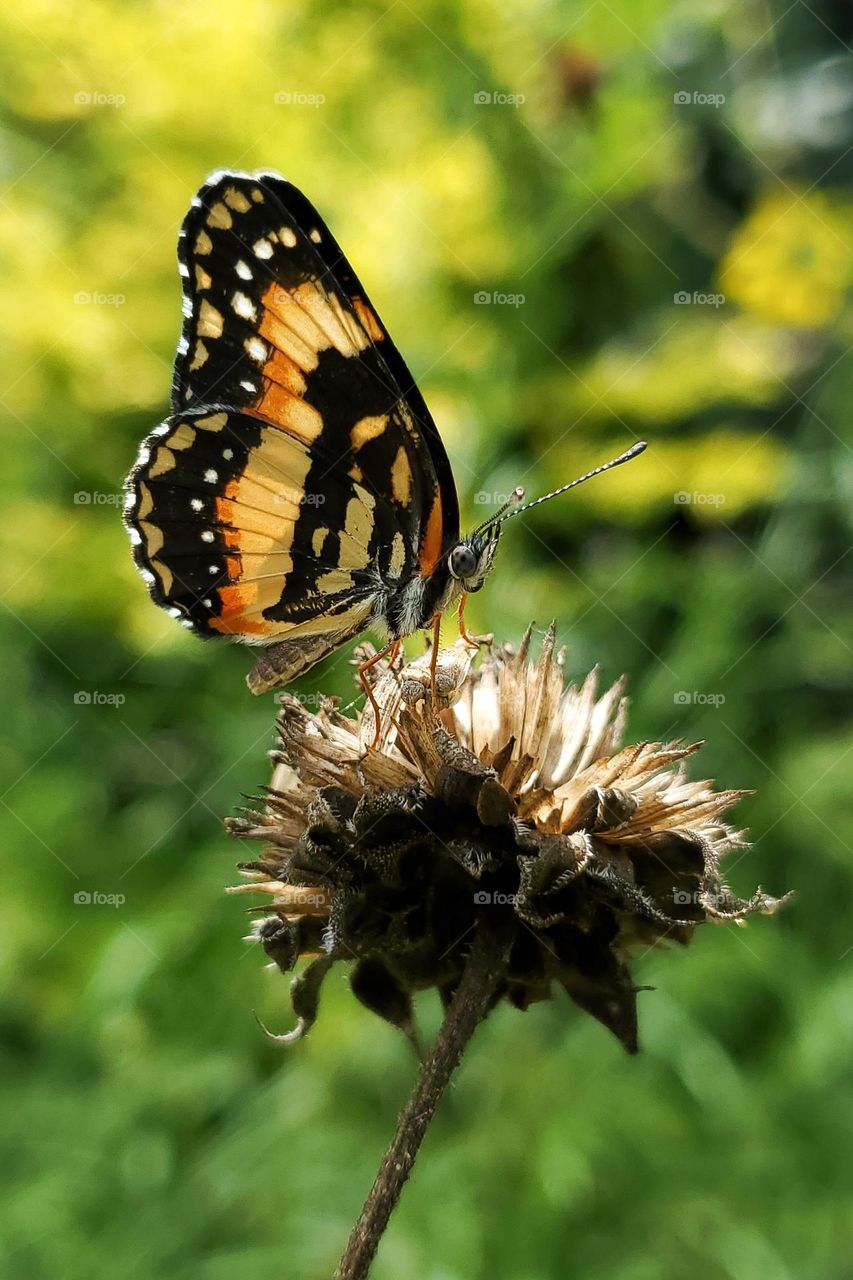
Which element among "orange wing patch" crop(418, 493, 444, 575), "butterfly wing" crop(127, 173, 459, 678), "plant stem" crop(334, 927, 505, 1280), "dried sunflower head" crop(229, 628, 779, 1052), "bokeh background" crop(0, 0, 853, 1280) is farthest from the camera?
"bokeh background" crop(0, 0, 853, 1280)

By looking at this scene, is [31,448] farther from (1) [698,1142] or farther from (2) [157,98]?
(1) [698,1142]

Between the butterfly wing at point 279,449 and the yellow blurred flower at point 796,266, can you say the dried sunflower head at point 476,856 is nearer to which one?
the butterfly wing at point 279,449

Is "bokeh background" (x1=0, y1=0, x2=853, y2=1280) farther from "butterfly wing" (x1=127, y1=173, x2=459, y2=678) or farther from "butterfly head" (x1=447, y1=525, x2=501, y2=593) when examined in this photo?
Answer: "butterfly head" (x1=447, y1=525, x2=501, y2=593)

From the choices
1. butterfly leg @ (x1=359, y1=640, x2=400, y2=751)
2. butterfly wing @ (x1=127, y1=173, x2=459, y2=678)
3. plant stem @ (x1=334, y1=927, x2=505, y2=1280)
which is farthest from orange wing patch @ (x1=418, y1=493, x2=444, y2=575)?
plant stem @ (x1=334, y1=927, x2=505, y2=1280)

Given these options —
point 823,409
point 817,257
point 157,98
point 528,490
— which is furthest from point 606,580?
point 157,98

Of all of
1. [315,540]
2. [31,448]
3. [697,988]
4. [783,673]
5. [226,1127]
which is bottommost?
[226,1127]

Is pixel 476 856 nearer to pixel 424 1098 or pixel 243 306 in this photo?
pixel 424 1098

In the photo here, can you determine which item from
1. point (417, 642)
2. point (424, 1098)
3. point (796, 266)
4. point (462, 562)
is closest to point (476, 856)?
point (424, 1098)
